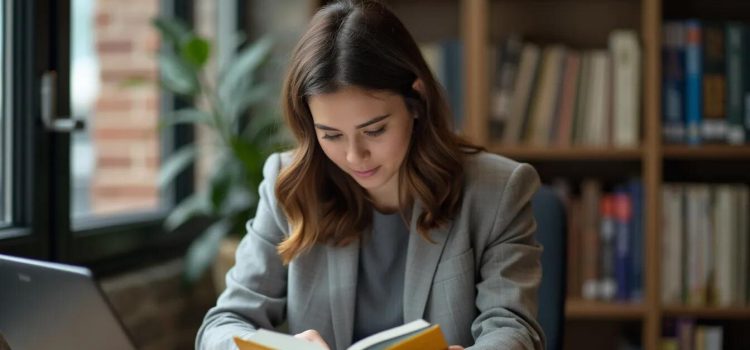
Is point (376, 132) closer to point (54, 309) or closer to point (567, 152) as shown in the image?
point (54, 309)

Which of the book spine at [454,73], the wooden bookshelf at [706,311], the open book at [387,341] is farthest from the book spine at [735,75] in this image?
the open book at [387,341]

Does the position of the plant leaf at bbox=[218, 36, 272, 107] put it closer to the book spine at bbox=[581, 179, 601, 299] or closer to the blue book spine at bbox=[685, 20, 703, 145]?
the book spine at bbox=[581, 179, 601, 299]

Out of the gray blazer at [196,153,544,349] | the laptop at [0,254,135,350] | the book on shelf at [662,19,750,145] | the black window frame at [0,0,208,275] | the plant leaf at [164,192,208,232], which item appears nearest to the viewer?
the laptop at [0,254,135,350]

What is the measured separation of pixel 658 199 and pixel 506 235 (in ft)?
3.75

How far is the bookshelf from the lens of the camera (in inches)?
94.3

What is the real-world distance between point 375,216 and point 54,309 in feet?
2.14

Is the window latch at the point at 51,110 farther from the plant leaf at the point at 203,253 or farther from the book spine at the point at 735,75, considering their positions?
the book spine at the point at 735,75

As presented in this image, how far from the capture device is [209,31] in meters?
3.00

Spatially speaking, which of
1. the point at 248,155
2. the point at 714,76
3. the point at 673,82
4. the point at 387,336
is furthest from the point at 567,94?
the point at 387,336

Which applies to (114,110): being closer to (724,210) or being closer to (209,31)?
(209,31)

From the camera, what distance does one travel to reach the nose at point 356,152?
1.32 metres

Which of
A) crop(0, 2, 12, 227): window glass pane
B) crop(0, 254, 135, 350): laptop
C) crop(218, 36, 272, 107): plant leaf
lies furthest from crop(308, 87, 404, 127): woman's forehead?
crop(218, 36, 272, 107): plant leaf

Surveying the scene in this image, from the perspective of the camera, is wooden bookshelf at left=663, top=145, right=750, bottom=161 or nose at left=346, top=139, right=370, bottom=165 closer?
nose at left=346, top=139, right=370, bottom=165

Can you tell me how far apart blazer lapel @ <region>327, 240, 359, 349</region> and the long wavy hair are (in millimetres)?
29
